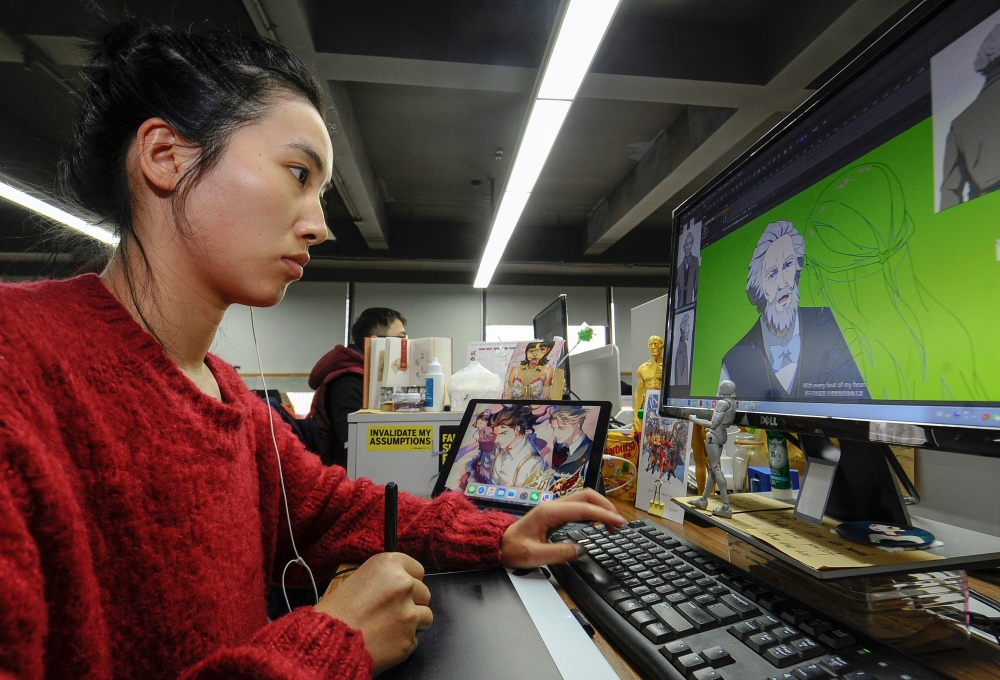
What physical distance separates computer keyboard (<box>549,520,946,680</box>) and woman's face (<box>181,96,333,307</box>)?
0.52 meters

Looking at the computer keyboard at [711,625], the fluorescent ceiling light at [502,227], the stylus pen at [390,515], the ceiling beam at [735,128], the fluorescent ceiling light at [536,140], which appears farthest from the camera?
the fluorescent ceiling light at [502,227]

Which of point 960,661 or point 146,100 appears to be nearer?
point 960,661

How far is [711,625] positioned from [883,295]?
13.3 inches

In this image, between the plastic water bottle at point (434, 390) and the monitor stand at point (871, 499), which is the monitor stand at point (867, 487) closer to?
the monitor stand at point (871, 499)

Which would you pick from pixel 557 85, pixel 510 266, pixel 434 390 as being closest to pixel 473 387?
pixel 434 390

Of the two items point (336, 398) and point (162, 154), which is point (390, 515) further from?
point (336, 398)

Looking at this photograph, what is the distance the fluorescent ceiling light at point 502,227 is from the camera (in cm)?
418

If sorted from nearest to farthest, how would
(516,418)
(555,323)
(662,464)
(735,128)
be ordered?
(662,464) < (516,418) < (555,323) < (735,128)

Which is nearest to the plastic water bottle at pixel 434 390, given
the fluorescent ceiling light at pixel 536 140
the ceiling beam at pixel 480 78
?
the fluorescent ceiling light at pixel 536 140

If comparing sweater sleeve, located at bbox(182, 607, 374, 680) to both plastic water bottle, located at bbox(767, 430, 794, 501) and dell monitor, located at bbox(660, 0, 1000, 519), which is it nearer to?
dell monitor, located at bbox(660, 0, 1000, 519)

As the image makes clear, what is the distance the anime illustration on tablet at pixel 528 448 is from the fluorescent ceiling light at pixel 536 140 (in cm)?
229

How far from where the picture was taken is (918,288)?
0.44m

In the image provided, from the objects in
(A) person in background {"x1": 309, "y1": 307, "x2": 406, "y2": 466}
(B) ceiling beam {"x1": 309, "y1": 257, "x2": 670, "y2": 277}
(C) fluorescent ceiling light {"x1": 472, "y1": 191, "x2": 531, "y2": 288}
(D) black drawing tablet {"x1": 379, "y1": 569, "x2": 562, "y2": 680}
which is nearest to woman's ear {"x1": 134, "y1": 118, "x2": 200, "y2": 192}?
(D) black drawing tablet {"x1": 379, "y1": 569, "x2": 562, "y2": 680}

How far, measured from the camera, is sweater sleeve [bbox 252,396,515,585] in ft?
2.37
